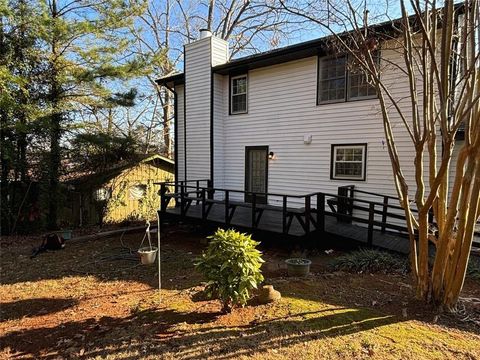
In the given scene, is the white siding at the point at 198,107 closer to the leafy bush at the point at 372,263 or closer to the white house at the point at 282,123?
the white house at the point at 282,123

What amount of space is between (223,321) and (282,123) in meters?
6.78

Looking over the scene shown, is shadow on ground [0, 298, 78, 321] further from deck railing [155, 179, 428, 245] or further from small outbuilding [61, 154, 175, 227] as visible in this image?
small outbuilding [61, 154, 175, 227]

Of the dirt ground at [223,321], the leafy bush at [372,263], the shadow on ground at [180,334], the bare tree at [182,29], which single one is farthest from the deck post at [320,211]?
the bare tree at [182,29]

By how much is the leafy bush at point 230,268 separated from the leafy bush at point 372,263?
2535mm

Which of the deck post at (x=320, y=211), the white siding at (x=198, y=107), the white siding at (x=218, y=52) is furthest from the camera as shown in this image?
the white siding at (x=198, y=107)

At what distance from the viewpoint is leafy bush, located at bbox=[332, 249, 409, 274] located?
526 cm

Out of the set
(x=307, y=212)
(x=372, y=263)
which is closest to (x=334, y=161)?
(x=307, y=212)

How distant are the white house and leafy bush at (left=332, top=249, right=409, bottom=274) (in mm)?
2297

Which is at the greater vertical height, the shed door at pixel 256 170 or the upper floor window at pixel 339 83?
the upper floor window at pixel 339 83

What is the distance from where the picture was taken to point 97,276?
18.4 ft

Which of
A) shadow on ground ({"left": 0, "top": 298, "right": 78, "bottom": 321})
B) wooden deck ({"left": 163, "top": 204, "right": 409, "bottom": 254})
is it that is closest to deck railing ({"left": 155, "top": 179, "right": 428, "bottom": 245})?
wooden deck ({"left": 163, "top": 204, "right": 409, "bottom": 254})

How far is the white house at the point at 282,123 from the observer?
7.61m

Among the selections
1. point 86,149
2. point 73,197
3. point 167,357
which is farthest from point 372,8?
point 73,197

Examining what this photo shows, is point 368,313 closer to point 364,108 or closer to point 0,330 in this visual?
point 0,330
